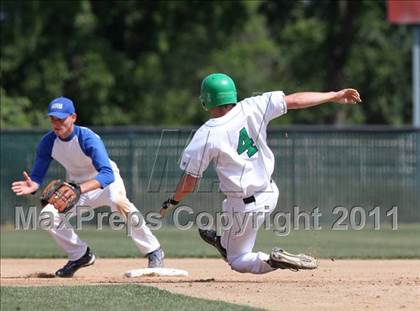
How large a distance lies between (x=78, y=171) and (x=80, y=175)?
0.06 metres

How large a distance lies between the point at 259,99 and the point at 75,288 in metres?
2.47

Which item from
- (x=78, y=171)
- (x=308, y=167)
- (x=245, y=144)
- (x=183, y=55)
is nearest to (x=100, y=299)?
(x=245, y=144)

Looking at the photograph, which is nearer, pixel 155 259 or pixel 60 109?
pixel 60 109

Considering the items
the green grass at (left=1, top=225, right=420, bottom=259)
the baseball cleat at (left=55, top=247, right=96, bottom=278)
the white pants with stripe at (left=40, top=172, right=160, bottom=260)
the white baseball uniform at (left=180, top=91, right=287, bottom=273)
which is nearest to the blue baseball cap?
the white pants with stripe at (left=40, top=172, right=160, bottom=260)

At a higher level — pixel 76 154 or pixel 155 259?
pixel 76 154

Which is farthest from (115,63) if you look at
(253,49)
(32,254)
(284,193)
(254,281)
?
(254,281)

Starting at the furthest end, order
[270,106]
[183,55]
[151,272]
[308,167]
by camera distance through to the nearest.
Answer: [183,55]
[308,167]
[151,272]
[270,106]

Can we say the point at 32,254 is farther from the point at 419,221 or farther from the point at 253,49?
the point at 253,49

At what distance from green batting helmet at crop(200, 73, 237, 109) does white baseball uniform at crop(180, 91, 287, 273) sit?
13cm

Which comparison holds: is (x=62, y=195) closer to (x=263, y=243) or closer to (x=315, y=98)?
(x=315, y=98)

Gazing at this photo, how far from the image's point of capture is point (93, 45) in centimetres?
3069

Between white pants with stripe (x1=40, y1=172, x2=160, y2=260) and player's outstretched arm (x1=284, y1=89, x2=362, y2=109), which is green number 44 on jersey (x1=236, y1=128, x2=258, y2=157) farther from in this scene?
white pants with stripe (x1=40, y1=172, x2=160, y2=260)

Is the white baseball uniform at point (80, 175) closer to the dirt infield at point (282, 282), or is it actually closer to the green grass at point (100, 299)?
A: the dirt infield at point (282, 282)

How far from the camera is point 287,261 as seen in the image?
29.5 ft
